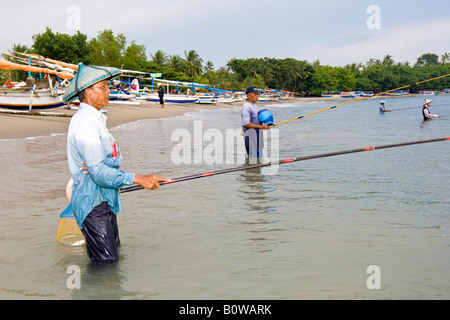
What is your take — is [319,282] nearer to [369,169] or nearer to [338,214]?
[338,214]

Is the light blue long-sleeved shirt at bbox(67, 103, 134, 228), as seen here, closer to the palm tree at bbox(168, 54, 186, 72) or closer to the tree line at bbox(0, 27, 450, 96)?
the tree line at bbox(0, 27, 450, 96)

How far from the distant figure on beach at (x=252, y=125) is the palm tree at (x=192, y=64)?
306ft

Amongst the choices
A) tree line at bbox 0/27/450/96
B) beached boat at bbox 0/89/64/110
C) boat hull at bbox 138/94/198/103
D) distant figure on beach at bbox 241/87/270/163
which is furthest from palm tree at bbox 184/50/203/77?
distant figure on beach at bbox 241/87/270/163

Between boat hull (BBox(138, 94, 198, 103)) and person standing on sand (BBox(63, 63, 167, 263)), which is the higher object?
boat hull (BBox(138, 94, 198, 103))

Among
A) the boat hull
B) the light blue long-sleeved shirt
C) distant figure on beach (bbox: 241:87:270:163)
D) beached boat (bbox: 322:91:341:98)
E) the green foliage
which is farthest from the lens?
beached boat (bbox: 322:91:341:98)

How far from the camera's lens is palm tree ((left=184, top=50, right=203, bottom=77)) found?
331ft

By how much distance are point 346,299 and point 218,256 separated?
4.67 ft

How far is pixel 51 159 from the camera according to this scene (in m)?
11.1

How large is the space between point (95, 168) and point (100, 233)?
23.7 inches

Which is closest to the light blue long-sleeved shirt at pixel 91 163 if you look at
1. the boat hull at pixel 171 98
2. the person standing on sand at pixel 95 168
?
the person standing on sand at pixel 95 168

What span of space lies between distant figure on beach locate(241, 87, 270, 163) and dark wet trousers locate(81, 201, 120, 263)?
549 cm

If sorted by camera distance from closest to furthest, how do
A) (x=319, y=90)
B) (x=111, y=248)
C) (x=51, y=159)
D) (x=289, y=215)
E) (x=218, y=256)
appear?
(x=111, y=248)
(x=218, y=256)
(x=289, y=215)
(x=51, y=159)
(x=319, y=90)

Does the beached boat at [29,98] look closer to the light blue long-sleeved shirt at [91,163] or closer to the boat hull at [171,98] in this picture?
the boat hull at [171,98]

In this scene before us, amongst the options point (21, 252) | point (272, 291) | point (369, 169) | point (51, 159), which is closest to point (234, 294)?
point (272, 291)
